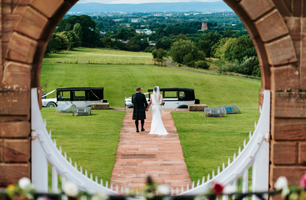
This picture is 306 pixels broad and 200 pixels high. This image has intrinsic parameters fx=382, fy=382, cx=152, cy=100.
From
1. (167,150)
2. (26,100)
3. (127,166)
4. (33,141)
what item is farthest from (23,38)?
(167,150)

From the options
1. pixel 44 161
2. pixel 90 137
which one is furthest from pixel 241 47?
pixel 44 161

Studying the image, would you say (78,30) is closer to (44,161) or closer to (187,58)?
(187,58)

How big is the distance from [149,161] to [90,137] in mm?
3617

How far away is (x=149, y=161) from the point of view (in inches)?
368

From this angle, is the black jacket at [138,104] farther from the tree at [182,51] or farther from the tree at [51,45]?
the tree at [182,51]

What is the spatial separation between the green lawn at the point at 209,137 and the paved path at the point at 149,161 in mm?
249

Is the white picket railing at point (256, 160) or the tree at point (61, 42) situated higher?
the tree at point (61, 42)

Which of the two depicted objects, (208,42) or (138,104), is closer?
(138,104)

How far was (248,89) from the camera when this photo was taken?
41312 mm

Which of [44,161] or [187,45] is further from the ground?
[187,45]

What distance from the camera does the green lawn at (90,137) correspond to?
9.35 metres

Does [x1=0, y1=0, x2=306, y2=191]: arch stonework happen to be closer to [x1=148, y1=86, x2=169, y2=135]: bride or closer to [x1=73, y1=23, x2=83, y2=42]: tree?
[x1=148, y1=86, x2=169, y2=135]: bride

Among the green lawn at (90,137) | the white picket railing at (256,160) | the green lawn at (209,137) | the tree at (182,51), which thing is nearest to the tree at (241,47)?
the tree at (182,51)

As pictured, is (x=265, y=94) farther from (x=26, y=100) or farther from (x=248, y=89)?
(x=248, y=89)
